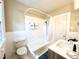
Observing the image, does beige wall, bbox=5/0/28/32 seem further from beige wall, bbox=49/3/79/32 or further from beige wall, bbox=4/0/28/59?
beige wall, bbox=49/3/79/32

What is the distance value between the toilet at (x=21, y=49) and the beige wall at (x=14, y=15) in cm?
52

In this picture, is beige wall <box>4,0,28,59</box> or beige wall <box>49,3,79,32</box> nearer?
beige wall <box>49,3,79,32</box>

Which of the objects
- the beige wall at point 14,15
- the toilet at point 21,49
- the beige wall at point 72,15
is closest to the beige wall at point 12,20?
the beige wall at point 14,15

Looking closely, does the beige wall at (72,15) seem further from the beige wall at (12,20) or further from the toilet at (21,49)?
the toilet at (21,49)

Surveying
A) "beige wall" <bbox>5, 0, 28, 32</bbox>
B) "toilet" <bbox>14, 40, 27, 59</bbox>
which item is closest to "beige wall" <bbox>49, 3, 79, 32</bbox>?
"beige wall" <bbox>5, 0, 28, 32</bbox>

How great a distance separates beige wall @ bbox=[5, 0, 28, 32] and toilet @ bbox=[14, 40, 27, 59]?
0.52 m

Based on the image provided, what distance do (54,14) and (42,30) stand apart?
3.66 ft

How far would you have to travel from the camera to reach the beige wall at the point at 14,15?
278cm

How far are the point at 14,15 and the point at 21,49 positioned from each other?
130 centimetres

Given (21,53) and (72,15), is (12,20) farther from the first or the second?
(72,15)

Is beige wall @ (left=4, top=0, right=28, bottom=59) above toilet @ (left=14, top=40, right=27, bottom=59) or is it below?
above

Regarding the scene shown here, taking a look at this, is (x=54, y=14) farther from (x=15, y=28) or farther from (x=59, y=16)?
(x=15, y=28)

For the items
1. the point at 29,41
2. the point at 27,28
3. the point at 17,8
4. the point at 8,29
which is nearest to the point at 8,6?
the point at 17,8

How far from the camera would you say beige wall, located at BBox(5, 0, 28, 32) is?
9.13 ft
